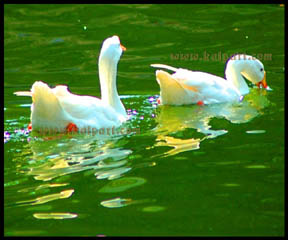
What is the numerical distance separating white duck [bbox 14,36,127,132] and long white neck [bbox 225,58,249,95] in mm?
2786

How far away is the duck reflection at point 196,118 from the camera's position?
836 cm

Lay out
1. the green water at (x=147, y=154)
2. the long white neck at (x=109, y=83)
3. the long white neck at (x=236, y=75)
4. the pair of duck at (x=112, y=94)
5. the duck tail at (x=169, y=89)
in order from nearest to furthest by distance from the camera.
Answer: the green water at (x=147, y=154) → the pair of duck at (x=112, y=94) → the long white neck at (x=109, y=83) → the duck tail at (x=169, y=89) → the long white neck at (x=236, y=75)

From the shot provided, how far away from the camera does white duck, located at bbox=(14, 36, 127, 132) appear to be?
8.10m

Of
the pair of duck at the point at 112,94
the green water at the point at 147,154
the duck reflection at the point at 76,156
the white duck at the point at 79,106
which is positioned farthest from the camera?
the pair of duck at the point at 112,94

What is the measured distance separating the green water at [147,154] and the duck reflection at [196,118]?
0.05 feet

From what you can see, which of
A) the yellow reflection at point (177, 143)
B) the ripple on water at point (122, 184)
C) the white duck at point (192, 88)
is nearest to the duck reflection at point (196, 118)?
the yellow reflection at point (177, 143)

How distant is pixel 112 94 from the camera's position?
31.0 ft

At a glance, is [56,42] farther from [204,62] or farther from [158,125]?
[158,125]

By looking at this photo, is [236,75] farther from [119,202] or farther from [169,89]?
[119,202]

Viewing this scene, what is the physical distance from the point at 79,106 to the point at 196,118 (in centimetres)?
186

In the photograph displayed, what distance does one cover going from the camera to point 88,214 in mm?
6133

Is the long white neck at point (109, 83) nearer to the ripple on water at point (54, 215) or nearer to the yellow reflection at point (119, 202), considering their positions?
the yellow reflection at point (119, 202)

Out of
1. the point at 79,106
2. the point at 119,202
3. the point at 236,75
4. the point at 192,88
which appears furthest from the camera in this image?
the point at 236,75

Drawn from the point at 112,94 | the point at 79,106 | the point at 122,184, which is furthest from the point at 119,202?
the point at 112,94
